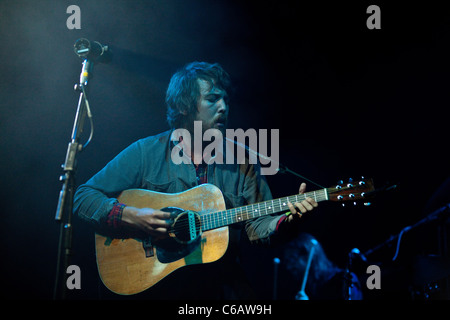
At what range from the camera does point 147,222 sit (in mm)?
2463

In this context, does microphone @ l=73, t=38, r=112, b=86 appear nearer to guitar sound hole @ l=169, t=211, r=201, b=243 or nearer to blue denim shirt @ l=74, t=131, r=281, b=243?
blue denim shirt @ l=74, t=131, r=281, b=243

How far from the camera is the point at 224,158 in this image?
2900 millimetres

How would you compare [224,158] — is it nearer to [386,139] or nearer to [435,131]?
[386,139]

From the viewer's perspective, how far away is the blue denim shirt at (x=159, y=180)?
104 inches

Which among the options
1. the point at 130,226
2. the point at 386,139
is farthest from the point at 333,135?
the point at 130,226

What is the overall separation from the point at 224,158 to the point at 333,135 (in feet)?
4.38

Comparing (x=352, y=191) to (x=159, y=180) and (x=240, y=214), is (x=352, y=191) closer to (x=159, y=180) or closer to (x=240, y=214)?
(x=240, y=214)

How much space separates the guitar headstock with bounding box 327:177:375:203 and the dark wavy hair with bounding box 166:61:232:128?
4.58 ft

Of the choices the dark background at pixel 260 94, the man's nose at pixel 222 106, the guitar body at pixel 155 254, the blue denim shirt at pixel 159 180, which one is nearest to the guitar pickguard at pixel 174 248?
the guitar body at pixel 155 254

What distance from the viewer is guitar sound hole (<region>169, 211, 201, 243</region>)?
2455 mm

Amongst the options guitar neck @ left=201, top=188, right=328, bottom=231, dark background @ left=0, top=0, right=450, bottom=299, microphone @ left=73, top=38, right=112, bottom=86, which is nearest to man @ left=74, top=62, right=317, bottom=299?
guitar neck @ left=201, top=188, right=328, bottom=231

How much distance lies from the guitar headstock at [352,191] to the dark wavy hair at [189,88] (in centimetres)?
140

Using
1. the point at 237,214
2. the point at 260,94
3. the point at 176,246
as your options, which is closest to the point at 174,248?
the point at 176,246
